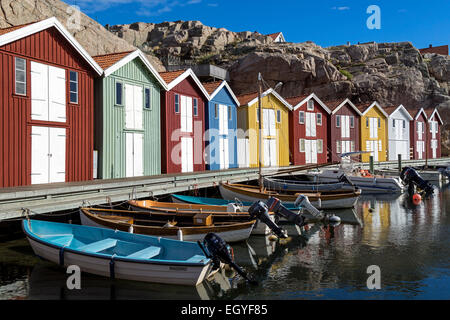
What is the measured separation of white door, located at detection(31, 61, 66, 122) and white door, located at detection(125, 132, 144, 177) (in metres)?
4.84

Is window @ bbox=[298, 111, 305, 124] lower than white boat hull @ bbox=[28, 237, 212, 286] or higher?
higher

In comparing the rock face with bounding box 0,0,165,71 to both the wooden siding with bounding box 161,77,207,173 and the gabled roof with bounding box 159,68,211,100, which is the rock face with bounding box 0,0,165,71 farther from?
the wooden siding with bounding box 161,77,207,173

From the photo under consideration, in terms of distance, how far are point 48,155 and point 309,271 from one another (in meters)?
14.3

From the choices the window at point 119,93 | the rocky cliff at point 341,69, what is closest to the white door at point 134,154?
the window at point 119,93

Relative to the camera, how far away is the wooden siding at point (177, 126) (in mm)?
27203

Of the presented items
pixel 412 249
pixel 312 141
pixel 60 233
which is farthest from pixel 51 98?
pixel 312 141

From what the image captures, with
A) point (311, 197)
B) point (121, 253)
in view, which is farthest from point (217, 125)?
point (121, 253)

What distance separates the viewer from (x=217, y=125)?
32594 mm

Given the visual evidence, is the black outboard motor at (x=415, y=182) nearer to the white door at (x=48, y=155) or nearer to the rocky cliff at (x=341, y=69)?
the rocky cliff at (x=341, y=69)

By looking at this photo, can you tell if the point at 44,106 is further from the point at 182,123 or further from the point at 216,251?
the point at 216,251

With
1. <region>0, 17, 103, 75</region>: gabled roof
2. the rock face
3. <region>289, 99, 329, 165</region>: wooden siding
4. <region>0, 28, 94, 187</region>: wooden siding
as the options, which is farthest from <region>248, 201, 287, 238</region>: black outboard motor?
the rock face

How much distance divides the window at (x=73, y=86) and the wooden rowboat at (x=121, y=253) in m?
9.17

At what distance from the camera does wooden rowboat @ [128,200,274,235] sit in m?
16.3

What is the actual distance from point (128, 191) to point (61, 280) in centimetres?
744
